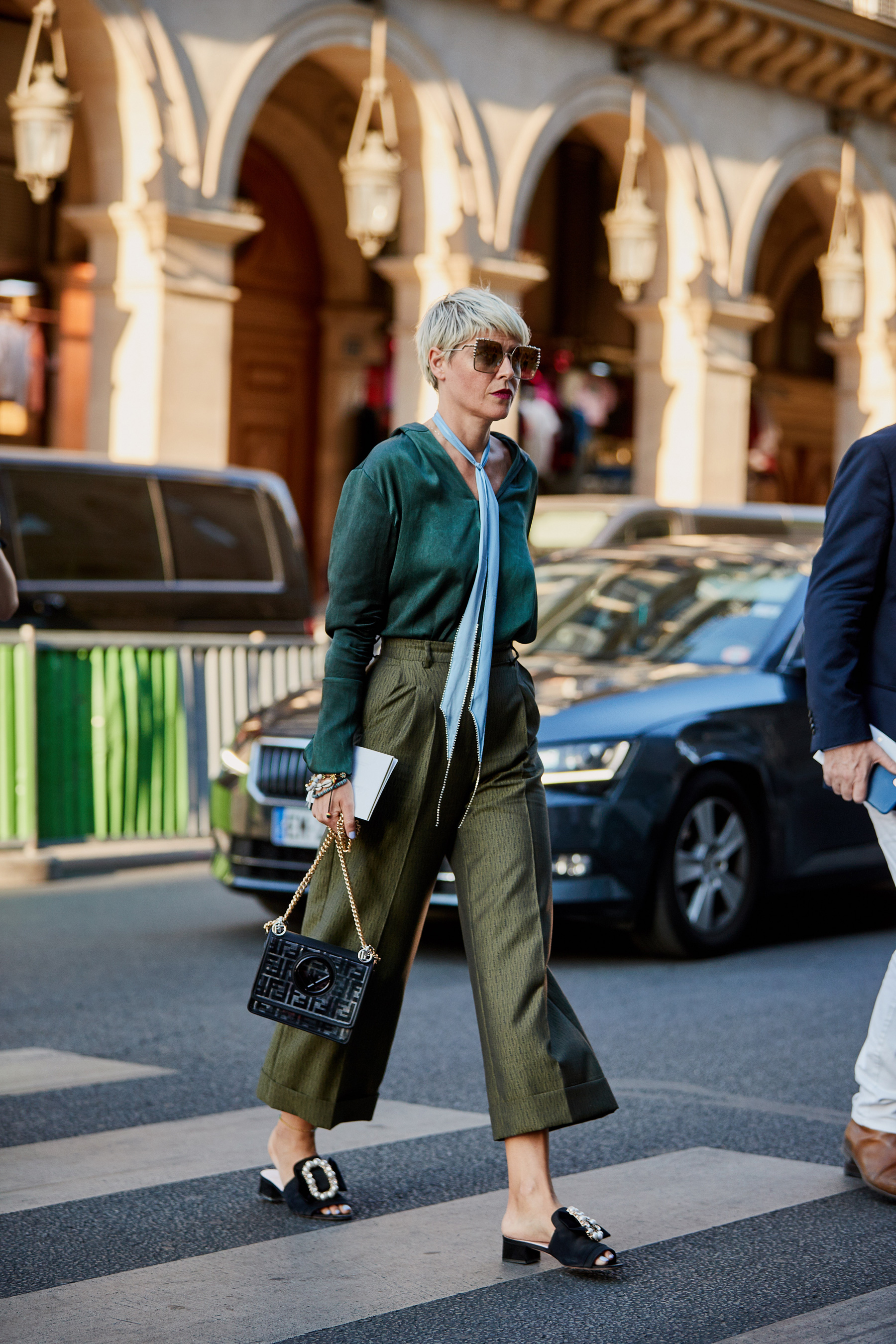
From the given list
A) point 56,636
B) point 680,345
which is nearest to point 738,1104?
point 56,636

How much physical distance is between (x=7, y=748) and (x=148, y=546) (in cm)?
201

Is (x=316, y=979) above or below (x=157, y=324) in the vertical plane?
below

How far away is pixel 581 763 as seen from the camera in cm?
804

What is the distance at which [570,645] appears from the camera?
9328mm

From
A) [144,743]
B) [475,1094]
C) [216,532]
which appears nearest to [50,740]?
[144,743]

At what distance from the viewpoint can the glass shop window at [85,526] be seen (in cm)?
1161

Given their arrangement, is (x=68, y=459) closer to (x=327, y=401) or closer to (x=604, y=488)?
(x=327, y=401)

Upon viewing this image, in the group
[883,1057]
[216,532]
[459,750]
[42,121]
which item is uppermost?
[42,121]

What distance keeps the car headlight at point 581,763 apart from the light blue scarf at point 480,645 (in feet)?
12.2

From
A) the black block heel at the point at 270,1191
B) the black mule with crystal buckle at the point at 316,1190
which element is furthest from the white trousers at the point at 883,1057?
the black block heel at the point at 270,1191

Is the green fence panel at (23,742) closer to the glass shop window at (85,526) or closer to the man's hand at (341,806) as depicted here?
the glass shop window at (85,526)

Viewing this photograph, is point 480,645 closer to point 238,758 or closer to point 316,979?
point 316,979

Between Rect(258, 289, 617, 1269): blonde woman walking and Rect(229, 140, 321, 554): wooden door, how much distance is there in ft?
62.3

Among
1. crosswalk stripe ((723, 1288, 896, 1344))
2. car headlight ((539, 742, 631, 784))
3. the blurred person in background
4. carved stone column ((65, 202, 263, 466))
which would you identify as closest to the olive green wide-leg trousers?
crosswalk stripe ((723, 1288, 896, 1344))
